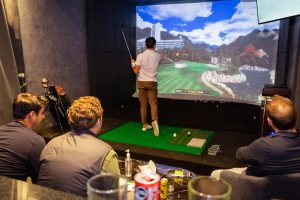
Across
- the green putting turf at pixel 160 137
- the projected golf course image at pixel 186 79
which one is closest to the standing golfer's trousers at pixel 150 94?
the green putting turf at pixel 160 137

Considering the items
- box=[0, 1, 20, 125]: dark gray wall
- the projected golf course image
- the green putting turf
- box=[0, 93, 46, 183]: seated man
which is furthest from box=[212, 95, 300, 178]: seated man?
the projected golf course image

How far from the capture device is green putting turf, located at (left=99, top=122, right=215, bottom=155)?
3.60 meters

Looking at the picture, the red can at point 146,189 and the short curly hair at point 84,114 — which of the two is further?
the short curly hair at point 84,114

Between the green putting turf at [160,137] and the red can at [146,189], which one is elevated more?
the red can at [146,189]

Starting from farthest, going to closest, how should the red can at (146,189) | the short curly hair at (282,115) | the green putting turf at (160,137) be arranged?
the green putting turf at (160,137)
the short curly hair at (282,115)
the red can at (146,189)

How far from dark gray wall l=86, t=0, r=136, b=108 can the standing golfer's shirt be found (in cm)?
156

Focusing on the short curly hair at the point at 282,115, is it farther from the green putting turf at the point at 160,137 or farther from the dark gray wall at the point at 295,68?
the dark gray wall at the point at 295,68

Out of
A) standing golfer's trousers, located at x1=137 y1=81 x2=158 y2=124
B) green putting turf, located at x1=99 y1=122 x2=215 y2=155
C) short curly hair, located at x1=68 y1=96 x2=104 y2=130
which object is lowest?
green putting turf, located at x1=99 y1=122 x2=215 y2=155

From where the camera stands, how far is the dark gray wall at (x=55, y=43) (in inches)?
156

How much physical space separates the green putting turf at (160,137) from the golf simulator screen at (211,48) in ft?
7.75

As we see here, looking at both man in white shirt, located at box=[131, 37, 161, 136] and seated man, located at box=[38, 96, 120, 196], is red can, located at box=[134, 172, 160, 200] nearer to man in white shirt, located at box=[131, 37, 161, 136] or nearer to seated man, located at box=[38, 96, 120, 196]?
seated man, located at box=[38, 96, 120, 196]

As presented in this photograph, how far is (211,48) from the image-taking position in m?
6.41

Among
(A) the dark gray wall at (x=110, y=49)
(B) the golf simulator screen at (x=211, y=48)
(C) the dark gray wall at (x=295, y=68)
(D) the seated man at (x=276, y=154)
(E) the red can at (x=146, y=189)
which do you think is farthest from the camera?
(B) the golf simulator screen at (x=211, y=48)

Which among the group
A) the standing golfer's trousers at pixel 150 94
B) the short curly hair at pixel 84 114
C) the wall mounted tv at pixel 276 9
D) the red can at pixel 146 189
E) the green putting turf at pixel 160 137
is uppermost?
the wall mounted tv at pixel 276 9
